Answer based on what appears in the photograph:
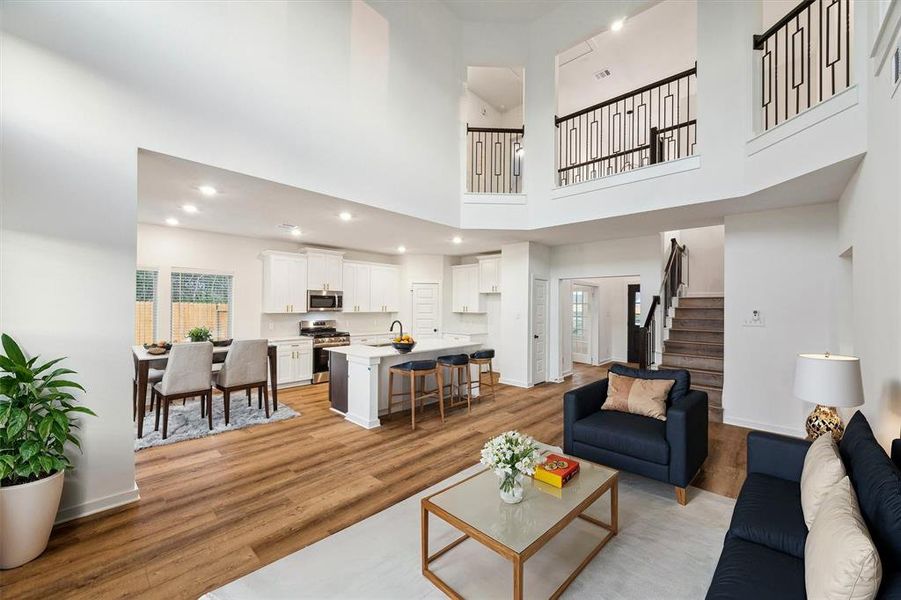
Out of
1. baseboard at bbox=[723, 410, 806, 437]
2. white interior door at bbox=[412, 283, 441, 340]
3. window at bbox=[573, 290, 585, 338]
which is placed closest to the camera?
baseboard at bbox=[723, 410, 806, 437]

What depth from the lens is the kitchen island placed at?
14.4 feet

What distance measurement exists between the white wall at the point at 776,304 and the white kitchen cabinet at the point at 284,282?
22.0ft

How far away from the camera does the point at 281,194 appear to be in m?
3.96

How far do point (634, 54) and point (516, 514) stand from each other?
24.2 feet

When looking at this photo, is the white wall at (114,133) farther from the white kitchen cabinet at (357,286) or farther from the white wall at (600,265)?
the white wall at (600,265)

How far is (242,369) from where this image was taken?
4.58 metres

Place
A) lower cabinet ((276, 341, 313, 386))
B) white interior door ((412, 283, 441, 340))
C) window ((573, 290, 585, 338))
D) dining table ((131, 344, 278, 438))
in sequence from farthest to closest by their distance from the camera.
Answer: window ((573, 290, 585, 338)) < white interior door ((412, 283, 441, 340)) < lower cabinet ((276, 341, 313, 386)) < dining table ((131, 344, 278, 438))

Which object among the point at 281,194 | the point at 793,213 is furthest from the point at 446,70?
the point at 793,213

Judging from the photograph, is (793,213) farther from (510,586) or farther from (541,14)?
(510,586)

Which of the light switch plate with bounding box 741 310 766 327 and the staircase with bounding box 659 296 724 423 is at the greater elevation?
the light switch plate with bounding box 741 310 766 327

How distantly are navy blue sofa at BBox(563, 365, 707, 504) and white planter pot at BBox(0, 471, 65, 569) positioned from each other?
3.60 meters

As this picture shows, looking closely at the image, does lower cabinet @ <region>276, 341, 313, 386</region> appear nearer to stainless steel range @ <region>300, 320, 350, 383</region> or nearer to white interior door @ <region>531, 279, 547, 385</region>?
stainless steel range @ <region>300, 320, 350, 383</region>

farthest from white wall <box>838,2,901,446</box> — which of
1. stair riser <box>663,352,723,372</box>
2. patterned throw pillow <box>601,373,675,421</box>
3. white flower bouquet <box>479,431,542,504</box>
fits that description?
stair riser <box>663,352,723,372</box>

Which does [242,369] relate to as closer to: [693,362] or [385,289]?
[385,289]
